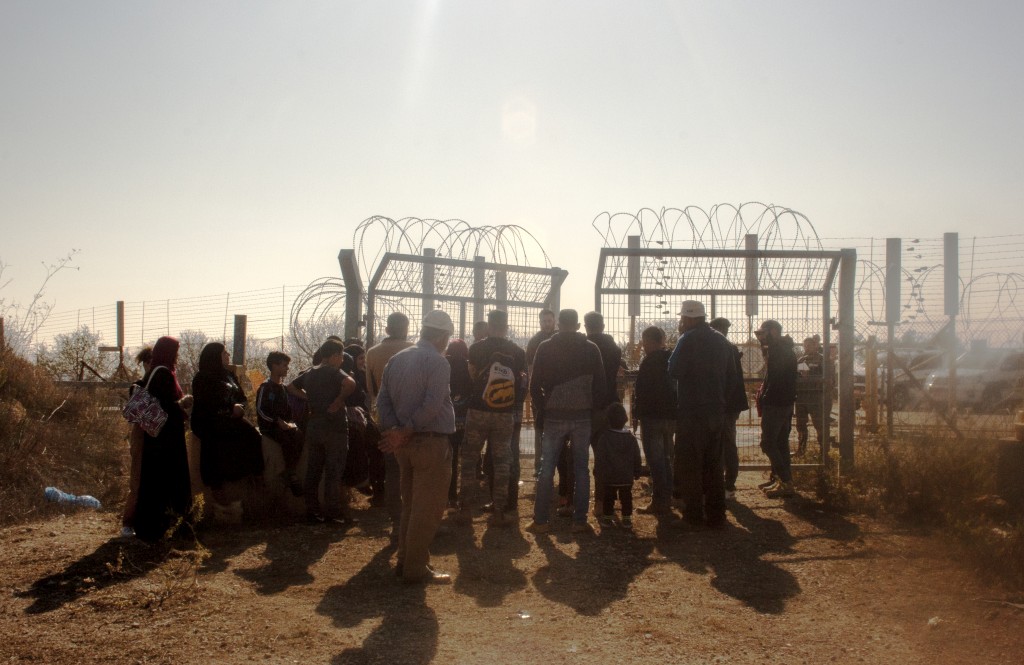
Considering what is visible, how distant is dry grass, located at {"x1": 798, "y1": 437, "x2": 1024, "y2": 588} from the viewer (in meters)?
7.34

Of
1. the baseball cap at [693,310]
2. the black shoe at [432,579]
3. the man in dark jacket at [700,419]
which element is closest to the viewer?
the black shoe at [432,579]

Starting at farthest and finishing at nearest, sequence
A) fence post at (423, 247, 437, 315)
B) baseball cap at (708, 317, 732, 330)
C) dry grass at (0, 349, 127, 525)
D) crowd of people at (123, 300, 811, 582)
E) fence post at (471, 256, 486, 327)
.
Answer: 1. fence post at (471, 256, 486, 327)
2. fence post at (423, 247, 437, 315)
3. baseball cap at (708, 317, 732, 330)
4. dry grass at (0, 349, 127, 525)
5. crowd of people at (123, 300, 811, 582)

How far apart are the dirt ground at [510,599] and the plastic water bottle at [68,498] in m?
0.61

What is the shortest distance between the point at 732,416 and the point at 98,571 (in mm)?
5777

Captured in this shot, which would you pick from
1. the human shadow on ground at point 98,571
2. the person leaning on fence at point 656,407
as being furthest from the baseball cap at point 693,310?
the human shadow on ground at point 98,571

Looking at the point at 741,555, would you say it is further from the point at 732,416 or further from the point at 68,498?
the point at 68,498

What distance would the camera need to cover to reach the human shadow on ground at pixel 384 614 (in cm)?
439

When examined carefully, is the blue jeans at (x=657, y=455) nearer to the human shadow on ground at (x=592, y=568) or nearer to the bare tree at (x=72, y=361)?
the human shadow on ground at (x=592, y=568)

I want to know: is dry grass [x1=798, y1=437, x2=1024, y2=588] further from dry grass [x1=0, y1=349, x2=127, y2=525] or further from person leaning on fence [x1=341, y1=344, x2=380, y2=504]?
dry grass [x1=0, y1=349, x2=127, y2=525]

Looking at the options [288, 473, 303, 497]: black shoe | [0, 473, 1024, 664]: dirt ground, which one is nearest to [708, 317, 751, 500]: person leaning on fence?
[0, 473, 1024, 664]: dirt ground

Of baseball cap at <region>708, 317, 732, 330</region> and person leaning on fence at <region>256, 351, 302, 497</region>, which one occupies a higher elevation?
baseball cap at <region>708, 317, 732, 330</region>

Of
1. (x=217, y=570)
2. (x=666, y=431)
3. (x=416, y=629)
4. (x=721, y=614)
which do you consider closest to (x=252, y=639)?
(x=416, y=629)


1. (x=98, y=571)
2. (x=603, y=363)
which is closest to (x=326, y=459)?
(x=98, y=571)

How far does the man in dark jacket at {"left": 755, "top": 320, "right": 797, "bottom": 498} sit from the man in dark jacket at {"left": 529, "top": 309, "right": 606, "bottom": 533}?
2.28 meters
